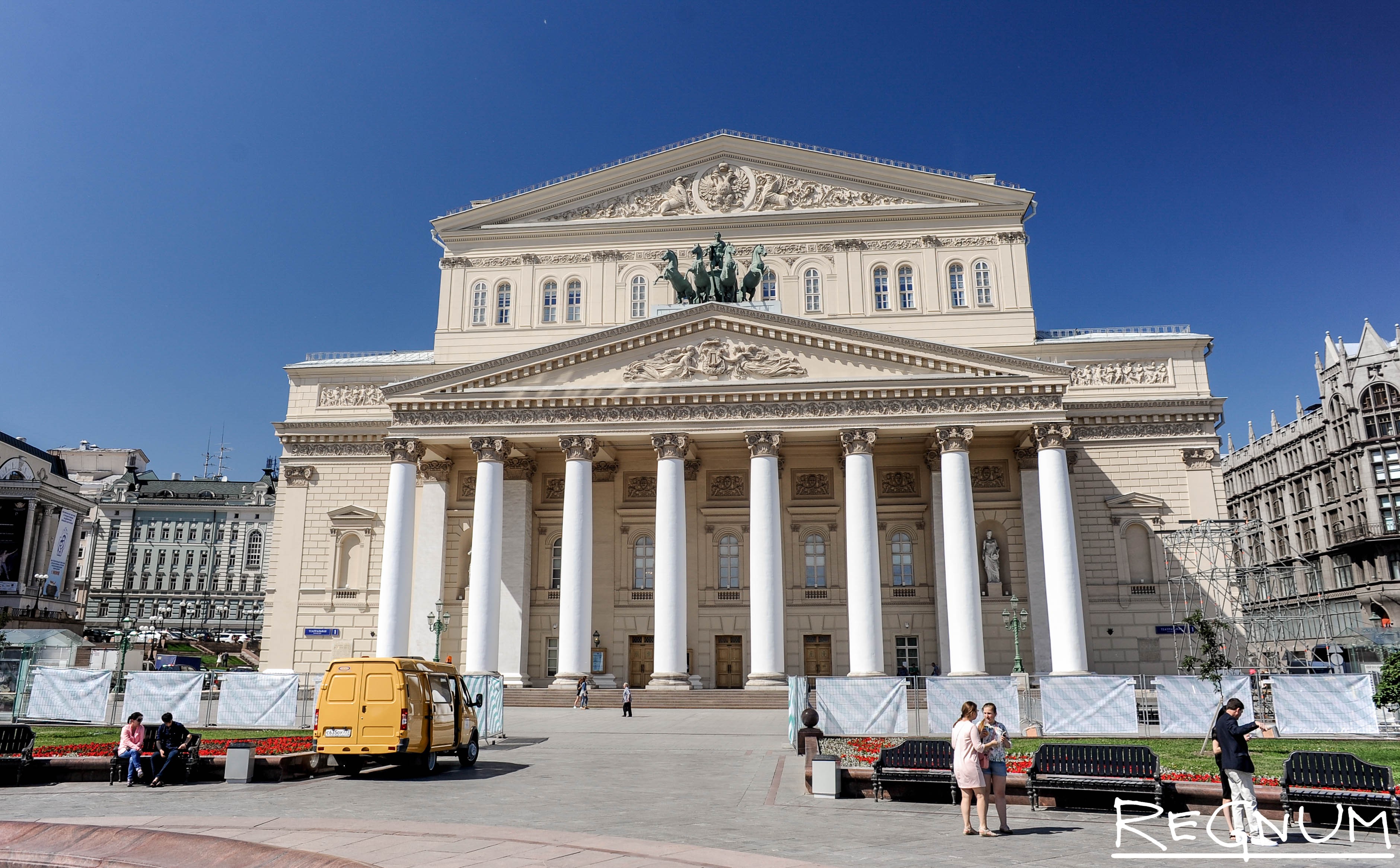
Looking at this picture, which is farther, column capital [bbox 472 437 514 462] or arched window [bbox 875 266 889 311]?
arched window [bbox 875 266 889 311]

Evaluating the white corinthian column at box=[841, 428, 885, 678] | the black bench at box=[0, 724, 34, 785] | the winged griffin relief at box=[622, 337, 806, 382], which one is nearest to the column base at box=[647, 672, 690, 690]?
the white corinthian column at box=[841, 428, 885, 678]

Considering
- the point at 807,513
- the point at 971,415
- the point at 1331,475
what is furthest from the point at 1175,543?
the point at 1331,475

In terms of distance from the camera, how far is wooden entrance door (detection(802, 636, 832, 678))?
42.5 m

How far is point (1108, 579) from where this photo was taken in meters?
41.5

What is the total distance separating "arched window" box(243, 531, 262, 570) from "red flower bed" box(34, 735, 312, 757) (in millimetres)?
90002

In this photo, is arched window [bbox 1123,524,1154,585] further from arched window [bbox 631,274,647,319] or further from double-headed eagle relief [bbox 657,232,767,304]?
arched window [bbox 631,274,647,319]

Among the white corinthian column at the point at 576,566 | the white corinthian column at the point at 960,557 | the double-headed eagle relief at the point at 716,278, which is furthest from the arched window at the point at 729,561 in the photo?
the double-headed eagle relief at the point at 716,278

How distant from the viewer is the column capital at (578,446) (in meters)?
39.3

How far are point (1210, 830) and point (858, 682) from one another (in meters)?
11.1

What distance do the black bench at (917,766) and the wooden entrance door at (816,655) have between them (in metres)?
28.0

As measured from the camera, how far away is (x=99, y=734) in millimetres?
23859

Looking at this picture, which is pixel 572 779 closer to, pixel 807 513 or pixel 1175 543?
pixel 807 513

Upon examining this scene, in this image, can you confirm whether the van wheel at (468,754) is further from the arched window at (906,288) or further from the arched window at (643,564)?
the arched window at (906,288)

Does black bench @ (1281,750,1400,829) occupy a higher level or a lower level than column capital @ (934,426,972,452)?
lower
